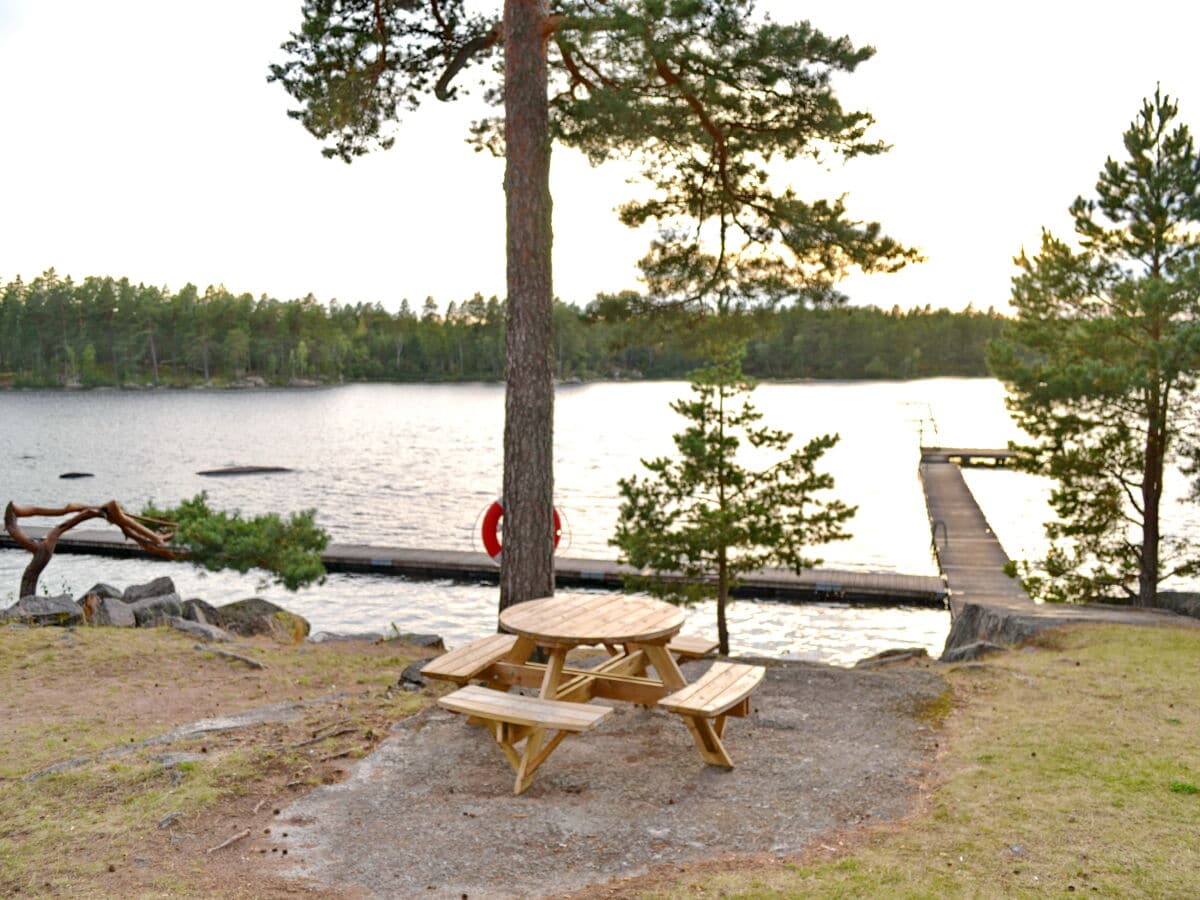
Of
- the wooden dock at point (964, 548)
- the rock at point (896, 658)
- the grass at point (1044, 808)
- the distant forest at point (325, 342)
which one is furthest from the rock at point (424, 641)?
the distant forest at point (325, 342)

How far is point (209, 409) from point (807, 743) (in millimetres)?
98331

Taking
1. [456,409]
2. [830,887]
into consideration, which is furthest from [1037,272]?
[456,409]

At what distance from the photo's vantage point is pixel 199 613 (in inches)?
513

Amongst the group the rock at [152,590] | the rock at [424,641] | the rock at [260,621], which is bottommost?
the rock at [424,641]

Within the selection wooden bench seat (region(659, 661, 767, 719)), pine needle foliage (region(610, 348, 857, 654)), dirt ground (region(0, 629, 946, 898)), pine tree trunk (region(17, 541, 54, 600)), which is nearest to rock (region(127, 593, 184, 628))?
pine tree trunk (region(17, 541, 54, 600))

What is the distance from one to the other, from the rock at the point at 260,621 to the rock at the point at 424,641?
1.35m

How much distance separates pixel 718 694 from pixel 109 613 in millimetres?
9033

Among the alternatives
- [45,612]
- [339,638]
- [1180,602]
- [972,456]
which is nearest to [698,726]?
[45,612]

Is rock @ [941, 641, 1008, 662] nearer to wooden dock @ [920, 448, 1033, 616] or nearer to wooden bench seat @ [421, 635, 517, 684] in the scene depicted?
wooden dock @ [920, 448, 1033, 616]

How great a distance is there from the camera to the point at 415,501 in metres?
39.9

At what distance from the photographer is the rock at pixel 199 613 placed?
12805 millimetres

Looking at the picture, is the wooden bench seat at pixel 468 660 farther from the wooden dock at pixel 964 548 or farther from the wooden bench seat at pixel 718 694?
the wooden dock at pixel 964 548

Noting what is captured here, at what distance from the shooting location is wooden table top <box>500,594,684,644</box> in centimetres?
525

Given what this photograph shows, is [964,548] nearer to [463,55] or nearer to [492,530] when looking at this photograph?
[492,530]
